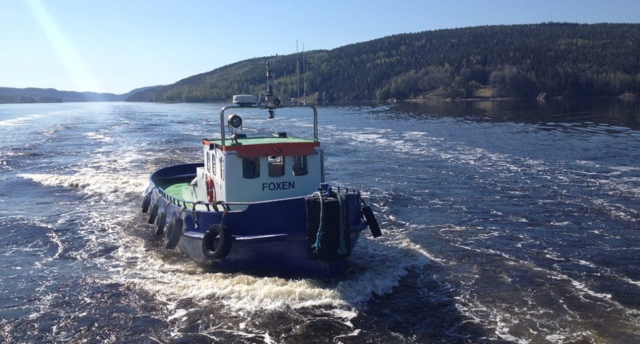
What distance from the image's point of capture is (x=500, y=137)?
41.9 metres

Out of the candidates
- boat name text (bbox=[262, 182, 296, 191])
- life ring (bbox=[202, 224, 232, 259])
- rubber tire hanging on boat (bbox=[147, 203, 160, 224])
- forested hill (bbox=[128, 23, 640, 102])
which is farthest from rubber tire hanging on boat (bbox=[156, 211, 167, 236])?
forested hill (bbox=[128, 23, 640, 102])

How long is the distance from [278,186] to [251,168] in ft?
2.96

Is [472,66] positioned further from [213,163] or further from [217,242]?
[217,242]

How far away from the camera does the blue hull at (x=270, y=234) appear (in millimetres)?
13070

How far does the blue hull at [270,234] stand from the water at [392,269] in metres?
0.41

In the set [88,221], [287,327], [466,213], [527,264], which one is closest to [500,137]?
[466,213]

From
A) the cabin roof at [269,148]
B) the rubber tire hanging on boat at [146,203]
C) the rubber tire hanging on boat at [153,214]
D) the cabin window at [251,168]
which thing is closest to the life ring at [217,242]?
the cabin window at [251,168]

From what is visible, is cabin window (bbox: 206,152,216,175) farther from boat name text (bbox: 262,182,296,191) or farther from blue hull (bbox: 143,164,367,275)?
boat name text (bbox: 262,182,296,191)

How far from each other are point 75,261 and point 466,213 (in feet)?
44.5

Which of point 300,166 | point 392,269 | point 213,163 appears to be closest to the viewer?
point 392,269

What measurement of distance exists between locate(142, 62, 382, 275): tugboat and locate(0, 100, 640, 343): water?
615 millimetres

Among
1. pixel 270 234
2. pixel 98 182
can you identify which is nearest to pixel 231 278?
pixel 270 234

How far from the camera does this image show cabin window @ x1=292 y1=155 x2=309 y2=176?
48.8ft

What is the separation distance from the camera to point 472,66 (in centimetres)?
12625
